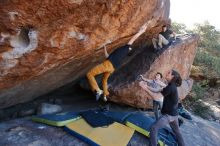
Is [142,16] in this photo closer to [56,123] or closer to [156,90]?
[156,90]

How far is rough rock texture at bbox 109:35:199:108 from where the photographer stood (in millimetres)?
8945

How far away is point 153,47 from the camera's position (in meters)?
9.77

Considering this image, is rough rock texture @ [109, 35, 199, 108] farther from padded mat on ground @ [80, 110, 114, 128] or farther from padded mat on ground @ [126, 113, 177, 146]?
padded mat on ground @ [80, 110, 114, 128]

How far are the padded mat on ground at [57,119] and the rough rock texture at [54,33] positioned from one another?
2.64ft

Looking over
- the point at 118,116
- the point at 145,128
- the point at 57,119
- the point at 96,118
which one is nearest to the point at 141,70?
the point at 118,116

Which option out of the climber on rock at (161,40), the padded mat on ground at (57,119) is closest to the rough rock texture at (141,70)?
the climber on rock at (161,40)

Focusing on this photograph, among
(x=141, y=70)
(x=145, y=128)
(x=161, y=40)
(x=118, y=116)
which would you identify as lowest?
(x=145, y=128)

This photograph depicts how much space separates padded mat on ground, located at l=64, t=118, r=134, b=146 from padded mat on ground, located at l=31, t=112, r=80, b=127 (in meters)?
0.11

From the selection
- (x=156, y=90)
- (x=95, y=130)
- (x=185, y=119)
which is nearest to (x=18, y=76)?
(x=95, y=130)

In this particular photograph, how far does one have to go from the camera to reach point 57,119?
6953 mm

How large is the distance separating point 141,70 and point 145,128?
233 cm

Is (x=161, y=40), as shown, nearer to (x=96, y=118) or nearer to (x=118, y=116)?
(x=118, y=116)

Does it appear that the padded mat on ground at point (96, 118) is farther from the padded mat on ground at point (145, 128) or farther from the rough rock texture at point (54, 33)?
the rough rock texture at point (54, 33)

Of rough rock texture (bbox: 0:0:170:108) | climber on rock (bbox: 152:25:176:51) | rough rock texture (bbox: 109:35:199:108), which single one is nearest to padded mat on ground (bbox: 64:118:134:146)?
rough rock texture (bbox: 0:0:170:108)
